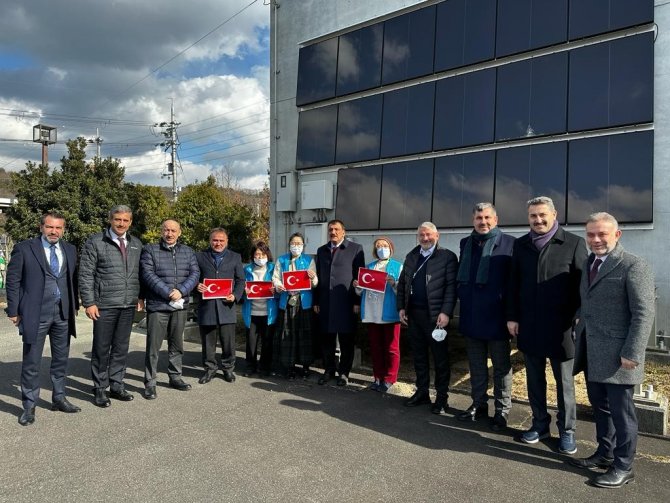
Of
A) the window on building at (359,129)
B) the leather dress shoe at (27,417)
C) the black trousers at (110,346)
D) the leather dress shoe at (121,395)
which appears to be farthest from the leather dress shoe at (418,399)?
the window on building at (359,129)

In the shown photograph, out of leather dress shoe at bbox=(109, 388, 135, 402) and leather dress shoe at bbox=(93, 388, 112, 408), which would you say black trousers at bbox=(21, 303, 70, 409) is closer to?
leather dress shoe at bbox=(93, 388, 112, 408)

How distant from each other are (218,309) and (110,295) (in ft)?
4.46

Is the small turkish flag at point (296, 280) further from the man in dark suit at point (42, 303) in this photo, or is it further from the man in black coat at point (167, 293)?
the man in dark suit at point (42, 303)

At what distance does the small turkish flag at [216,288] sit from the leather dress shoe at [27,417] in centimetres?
220

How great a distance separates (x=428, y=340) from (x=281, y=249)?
20.8ft

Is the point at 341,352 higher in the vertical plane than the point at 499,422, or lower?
higher

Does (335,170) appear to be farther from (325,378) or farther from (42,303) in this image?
(42,303)

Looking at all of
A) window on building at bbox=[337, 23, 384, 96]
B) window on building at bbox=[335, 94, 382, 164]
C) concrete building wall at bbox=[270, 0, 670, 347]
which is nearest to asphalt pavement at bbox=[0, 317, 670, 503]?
concrete building wall at bbox=[270, 0, 670, 347]

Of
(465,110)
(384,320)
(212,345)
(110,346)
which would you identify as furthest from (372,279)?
(465,110)

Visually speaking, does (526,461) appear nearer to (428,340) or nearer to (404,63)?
(428,340)

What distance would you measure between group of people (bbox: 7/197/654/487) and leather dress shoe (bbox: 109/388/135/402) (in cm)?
3

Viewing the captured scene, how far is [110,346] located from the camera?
18.4 ft

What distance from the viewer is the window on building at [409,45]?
9.06m

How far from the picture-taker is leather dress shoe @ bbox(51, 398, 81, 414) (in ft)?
16.8
